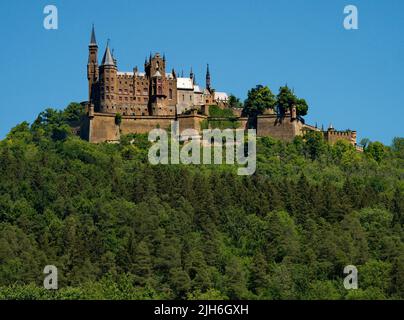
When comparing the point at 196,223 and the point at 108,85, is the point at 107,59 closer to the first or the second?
the point at 108,85

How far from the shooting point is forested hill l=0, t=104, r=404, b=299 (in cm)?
6494

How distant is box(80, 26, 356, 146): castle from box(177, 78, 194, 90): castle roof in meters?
0.11

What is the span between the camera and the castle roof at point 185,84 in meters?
102

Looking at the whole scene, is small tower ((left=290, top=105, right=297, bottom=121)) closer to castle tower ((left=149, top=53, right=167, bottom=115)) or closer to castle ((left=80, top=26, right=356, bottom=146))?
castle ((left=80, top=26, right=356, bottom=146))

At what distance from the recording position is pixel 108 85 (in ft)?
319

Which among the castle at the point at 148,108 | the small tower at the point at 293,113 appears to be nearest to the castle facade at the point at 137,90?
the castle at the point at 148,108

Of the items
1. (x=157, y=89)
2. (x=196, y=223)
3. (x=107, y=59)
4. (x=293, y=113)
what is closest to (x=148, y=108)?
(x=157, y=89)

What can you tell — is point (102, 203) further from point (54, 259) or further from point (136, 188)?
point (54, 259)

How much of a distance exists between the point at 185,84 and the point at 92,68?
732cm
